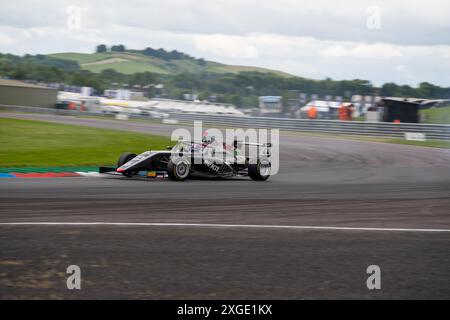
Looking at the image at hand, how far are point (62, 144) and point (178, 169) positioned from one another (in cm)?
806

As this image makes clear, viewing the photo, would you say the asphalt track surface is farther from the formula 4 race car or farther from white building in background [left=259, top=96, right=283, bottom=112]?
white building in background [left=259, top=96, right=283, bottom=112]

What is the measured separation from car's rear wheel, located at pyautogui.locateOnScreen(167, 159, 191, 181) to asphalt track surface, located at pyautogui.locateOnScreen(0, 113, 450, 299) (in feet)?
0.86

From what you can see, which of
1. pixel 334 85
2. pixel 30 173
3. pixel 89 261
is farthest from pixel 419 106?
pixel 89 261

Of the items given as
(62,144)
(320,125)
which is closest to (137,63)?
(320,125)

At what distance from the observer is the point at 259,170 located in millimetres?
14133

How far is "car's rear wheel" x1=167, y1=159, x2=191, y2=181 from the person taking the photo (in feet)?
43.3

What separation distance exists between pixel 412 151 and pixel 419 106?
31.1 ft

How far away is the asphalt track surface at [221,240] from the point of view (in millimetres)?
5203

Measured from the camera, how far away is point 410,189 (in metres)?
13.2

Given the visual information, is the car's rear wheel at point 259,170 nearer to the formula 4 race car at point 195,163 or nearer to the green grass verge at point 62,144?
the formula 4 race car at point 195,163

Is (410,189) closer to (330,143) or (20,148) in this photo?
(20,148)

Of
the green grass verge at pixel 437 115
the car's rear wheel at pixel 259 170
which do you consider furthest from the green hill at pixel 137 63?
the car's rear wheel at pixel 259 170

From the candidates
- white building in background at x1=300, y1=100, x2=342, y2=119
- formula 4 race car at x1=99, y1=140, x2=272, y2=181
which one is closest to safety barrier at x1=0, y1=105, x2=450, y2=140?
white building in background at x1=300, y1=100, x2=342, y2=119

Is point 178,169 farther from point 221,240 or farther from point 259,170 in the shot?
point 221,240
